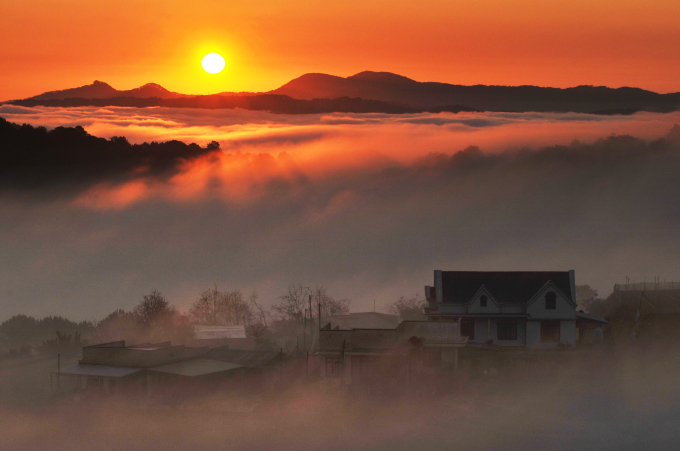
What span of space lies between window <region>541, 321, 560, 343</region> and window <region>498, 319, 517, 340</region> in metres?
2.60

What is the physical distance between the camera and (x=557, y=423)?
5759 cm

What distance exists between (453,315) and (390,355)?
1224 centimetres

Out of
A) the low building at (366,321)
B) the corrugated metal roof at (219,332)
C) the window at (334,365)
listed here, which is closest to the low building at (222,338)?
the corrugated metal roof at (219,332)

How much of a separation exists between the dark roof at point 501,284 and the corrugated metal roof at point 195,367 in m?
22.1

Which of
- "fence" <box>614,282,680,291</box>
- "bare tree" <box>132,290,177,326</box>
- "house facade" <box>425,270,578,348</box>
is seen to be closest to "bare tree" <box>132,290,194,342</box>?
"bare tree" <box>132,290,177,326</box>

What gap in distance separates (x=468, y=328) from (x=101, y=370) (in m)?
33.5

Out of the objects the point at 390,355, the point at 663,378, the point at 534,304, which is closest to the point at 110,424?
the point at 390,355

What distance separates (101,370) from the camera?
61.6m

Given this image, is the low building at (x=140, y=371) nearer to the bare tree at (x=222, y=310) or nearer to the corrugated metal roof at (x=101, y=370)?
the corrugated metal roof at (x=101, y=370)

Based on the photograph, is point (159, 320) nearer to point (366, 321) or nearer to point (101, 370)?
point (366, 321)

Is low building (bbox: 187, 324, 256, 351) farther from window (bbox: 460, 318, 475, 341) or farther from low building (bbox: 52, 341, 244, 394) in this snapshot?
window (bbox: 460, 318, 475, 341)

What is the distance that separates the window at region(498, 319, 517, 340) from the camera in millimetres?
69375

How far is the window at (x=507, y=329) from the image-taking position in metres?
69.4

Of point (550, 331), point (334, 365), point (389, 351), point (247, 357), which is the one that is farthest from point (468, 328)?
point (247, 357)
